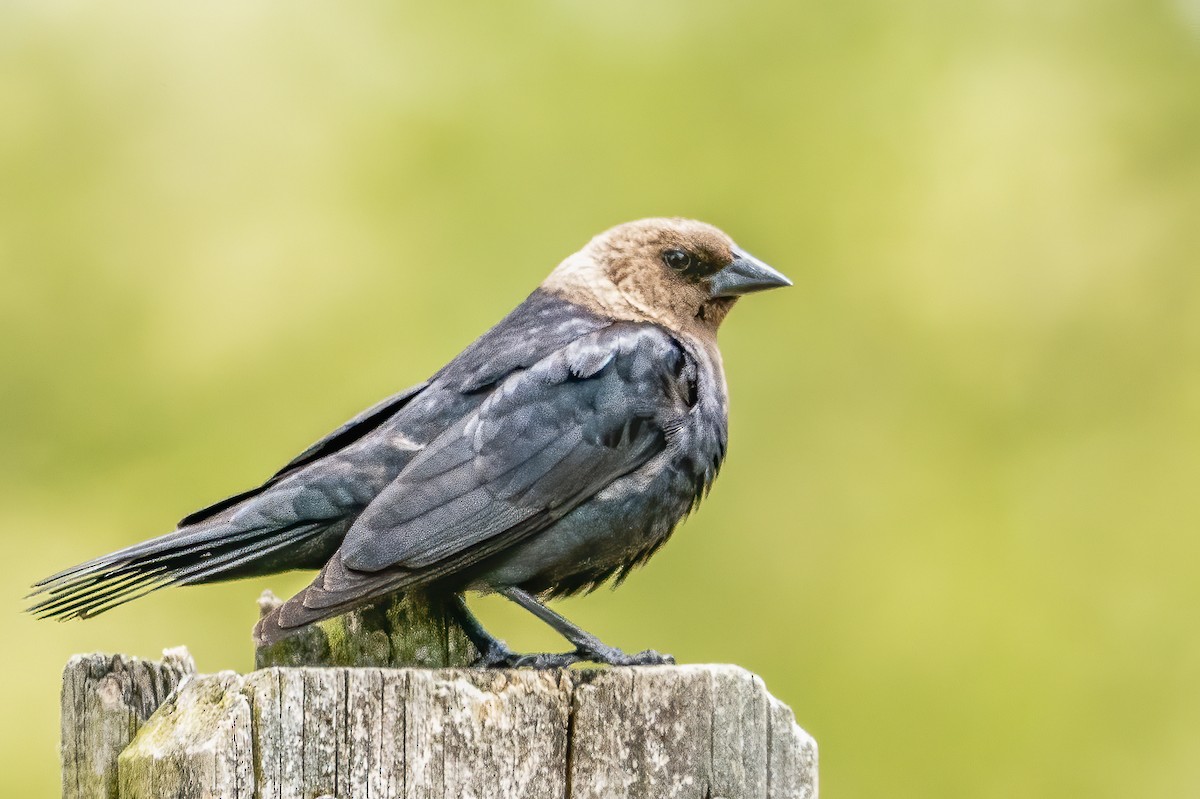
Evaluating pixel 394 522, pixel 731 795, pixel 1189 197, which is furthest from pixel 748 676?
pixel 1189 197

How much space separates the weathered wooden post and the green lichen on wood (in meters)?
0.71

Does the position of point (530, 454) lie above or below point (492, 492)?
above

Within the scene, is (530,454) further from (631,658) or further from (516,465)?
(631,658)

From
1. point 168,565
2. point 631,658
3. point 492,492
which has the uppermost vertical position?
point 492,492

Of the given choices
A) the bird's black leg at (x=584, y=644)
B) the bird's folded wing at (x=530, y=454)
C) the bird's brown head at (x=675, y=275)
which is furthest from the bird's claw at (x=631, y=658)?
the bird's brown head at (x=675, y=275)

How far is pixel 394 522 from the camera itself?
3.42 meters

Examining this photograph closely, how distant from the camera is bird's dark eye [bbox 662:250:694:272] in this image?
15.1 ft

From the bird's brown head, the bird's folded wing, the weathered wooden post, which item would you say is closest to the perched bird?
the bird's folded wing

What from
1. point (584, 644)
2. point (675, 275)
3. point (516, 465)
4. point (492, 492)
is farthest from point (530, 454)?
point (675, 275)

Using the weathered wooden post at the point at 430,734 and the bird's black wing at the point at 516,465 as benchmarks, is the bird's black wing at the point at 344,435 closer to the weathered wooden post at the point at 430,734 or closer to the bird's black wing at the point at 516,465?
the bird's black wing at the point at 516,465

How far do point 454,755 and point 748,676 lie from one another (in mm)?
584

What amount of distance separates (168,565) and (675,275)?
6.33 feet

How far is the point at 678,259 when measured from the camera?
4602 mm

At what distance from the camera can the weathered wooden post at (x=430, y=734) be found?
96.4 inches
